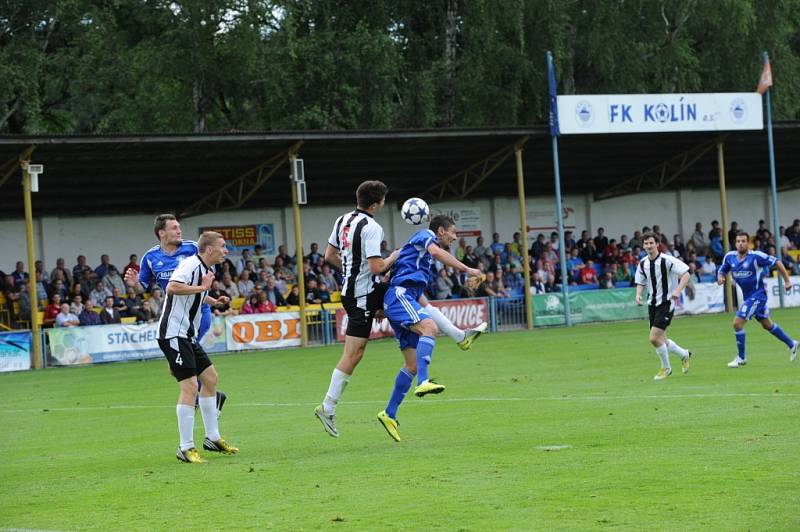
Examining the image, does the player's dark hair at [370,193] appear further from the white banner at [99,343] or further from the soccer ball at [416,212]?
the white banner at [99,343]

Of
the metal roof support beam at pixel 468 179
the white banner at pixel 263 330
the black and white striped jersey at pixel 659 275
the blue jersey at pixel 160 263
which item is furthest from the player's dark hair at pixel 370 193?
the metal roof support beam at pixel 468 179

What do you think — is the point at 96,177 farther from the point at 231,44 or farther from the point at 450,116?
the point at 450,116

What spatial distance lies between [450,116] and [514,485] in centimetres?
3942

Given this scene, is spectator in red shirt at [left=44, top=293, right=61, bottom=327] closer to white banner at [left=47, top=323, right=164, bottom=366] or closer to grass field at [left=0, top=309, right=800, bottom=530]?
white banner at [left=47, top=323, right=164, bottom=366]

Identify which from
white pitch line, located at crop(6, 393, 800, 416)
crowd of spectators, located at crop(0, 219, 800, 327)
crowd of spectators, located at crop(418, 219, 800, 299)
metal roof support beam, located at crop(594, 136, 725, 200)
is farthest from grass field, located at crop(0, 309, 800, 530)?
metal roof support beam, located at crop(594, 136, 725, 200)

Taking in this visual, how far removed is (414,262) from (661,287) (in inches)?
293

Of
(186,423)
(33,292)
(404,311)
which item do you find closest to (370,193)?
(404,311)

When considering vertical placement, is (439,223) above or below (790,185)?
below

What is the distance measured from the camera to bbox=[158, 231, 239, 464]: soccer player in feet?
35.1

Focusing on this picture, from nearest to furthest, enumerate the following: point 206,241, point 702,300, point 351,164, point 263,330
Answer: point 206,241, point 263,330, point 351,164, point 702,300

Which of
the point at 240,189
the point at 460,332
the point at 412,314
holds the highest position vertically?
the point at 240,189

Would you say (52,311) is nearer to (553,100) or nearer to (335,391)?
(553,100)

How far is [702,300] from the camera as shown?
37125 mm

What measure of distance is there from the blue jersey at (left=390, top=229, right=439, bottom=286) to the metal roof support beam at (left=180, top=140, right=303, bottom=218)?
2031 cm
